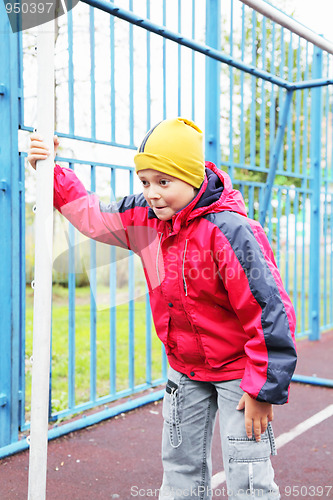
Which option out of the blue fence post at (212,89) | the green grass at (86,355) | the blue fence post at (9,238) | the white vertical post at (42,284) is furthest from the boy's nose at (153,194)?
the blue fence post at (212,89)

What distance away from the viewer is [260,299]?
5.01ft

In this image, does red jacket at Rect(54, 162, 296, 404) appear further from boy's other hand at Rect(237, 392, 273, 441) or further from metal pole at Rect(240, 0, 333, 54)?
metal pole at Rect(240, 0, 333, 54)

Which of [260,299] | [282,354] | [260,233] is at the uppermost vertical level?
[260,233]

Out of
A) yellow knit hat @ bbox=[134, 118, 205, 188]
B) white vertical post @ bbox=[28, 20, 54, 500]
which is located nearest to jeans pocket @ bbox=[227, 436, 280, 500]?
white vertical post @ bbox=[28, 20, 54, 500]

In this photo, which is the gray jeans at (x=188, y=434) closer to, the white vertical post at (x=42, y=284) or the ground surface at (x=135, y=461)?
the white vertical post at (x=42, y=284)

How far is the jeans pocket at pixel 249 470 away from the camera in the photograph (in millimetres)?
1588

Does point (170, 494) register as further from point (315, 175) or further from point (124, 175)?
point (315, 175)

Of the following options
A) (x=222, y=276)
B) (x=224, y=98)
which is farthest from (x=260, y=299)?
(x=224, y=98)

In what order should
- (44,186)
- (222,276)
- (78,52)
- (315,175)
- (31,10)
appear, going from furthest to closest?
(315,175) < (78,52) < (31,10) < (222,276) < (44,186)

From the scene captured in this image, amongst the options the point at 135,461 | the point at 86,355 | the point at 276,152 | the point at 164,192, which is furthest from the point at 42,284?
the point at 86,355

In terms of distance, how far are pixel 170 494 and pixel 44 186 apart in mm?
1077

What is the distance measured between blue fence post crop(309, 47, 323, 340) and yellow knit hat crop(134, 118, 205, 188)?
4.35 meters

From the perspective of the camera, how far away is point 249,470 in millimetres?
1592

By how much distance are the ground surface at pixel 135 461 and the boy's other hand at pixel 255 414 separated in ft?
3.05
